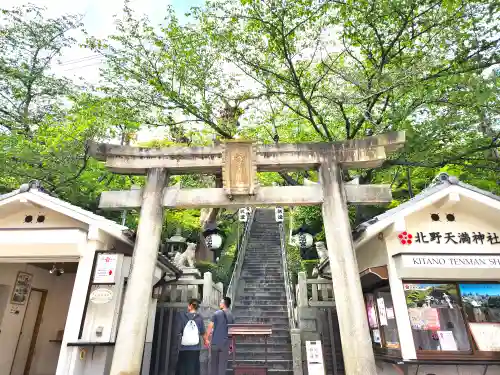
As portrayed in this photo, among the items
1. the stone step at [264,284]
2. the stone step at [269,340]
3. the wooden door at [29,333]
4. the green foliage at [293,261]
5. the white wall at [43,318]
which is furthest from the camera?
the green foliage at [293,261]

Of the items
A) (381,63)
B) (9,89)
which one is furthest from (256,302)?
(9,89)

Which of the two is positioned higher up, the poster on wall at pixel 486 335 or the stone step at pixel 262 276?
the stone step at pixel 262 276

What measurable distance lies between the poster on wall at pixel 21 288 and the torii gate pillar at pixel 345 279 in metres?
9.83

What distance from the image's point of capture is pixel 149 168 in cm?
780

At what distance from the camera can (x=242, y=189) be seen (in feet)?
23.8

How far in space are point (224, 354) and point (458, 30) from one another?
36.2 ft

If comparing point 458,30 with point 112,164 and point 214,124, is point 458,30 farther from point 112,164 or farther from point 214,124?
point 112,164

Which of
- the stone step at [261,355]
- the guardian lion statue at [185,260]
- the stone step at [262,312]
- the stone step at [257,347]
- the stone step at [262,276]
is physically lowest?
the stone step at [261,355]

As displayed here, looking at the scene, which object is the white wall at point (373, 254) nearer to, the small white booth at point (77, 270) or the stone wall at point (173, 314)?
the stone wall at point (173, 314)

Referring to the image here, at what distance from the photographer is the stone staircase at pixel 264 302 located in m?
10.2

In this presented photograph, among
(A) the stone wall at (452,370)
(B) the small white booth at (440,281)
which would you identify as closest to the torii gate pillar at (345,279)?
(B) the small white booth at (440,281)

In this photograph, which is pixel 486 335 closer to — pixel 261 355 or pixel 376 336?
pixel 376 336

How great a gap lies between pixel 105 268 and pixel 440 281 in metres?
7.98

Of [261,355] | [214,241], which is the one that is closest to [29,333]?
[214,241]
